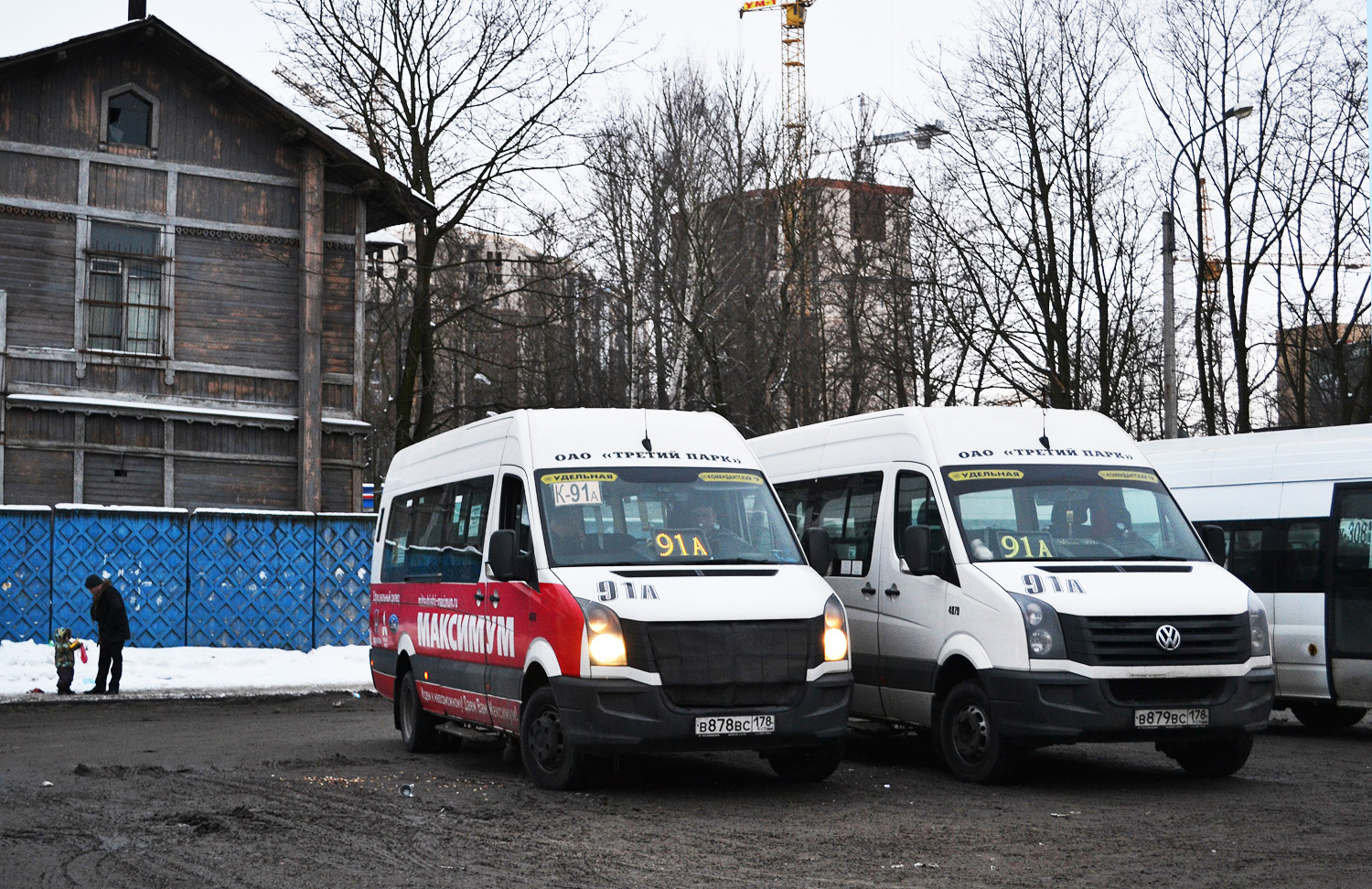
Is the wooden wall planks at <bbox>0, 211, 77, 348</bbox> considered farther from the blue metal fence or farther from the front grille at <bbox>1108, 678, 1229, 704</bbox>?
the front grille at <bbox>1108, 678, 1229, 704</bbox>

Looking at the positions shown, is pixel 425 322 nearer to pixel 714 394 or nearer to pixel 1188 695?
pixel 714 394

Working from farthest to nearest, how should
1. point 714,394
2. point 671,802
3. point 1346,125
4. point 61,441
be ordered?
point 714,394 → point 1346,125 → point 61,441 → point 671,802

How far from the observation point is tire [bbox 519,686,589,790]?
33.3ft

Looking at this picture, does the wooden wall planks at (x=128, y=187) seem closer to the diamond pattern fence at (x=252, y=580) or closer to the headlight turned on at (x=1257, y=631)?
the diamond pattern fence at (x=252, y=580)

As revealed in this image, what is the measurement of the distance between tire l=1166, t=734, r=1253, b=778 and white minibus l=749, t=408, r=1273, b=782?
0.6 inches

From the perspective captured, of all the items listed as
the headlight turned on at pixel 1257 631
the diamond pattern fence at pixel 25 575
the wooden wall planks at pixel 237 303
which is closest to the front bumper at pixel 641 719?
the headlight turned on at pixel 1257 631

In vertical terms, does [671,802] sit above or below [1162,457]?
below

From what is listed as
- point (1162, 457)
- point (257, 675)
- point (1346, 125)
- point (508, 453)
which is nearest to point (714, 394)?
point (1346, 125)

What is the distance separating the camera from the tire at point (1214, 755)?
11.0 m

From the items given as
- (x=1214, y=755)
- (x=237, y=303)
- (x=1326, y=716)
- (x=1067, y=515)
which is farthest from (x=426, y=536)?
(x=237, y=303)

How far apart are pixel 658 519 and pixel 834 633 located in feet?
4.68

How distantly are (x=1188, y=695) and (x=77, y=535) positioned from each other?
17328 millimetres

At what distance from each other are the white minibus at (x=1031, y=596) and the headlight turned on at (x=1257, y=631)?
0.06ft

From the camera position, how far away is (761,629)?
32.9 ft
